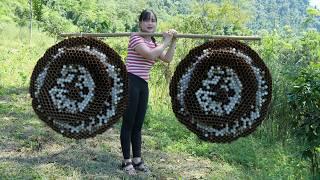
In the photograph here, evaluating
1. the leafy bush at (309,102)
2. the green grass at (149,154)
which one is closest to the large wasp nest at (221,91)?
the leafy bush at (309,102)

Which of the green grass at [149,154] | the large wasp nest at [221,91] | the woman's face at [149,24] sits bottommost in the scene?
the green grass at [149,154]

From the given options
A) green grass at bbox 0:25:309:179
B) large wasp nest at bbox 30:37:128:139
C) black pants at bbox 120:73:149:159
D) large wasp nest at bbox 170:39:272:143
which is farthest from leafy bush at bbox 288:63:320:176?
large wasp nest at bbox 30:37:128:139

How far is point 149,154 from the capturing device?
6223 millimetres

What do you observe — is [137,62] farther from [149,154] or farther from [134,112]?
[149,154]

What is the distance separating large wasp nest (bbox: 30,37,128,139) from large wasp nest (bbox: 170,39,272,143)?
19.9 inches

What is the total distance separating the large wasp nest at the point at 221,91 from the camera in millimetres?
3900

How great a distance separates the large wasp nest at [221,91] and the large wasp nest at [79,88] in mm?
505

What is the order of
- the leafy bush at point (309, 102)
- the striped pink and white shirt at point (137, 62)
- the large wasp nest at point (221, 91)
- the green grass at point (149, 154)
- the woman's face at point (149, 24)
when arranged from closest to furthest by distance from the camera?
the large wasp nest at point (221, 91) < the woman's face at point (149, 24) < the striped pink and white shirt at point (137, 62) < the leafy bush at point (309, 102) < the green grass at point (149, 154)

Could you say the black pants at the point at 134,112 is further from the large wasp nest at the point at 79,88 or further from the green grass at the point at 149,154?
the large wasp nest at the point at 79,88

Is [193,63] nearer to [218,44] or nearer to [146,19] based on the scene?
[218,44]

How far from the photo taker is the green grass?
5.15m

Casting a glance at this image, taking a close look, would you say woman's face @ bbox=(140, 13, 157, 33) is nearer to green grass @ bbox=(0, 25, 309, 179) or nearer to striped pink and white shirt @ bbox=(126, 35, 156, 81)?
striped pink and white shirt @ bbox=(126, 35, 156, 81)

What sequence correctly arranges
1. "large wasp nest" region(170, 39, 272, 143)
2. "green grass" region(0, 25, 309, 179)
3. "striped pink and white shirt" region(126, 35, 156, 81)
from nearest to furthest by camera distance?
"large wasp nest" region(170, 39, 272, 143)
"striped pink and white shirt" region(126, 35, 156, 81)
"green grass" region(0, 25, 309, 179)

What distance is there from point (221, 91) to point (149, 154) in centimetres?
251
